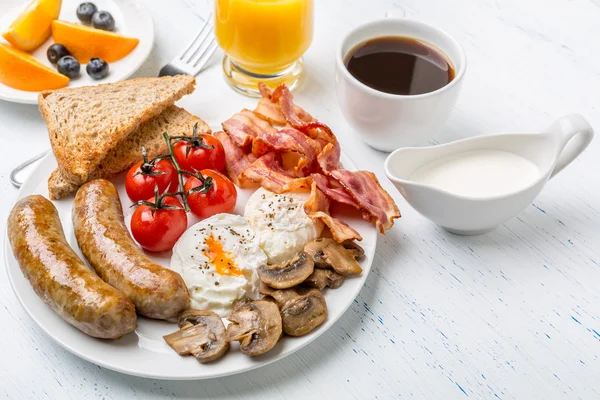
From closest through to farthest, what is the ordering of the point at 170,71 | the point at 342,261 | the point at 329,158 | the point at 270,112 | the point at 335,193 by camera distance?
the point at 342,261 → the point at 335,193 → the point at 329,158 → the point at 270,112 → the point at 170,71

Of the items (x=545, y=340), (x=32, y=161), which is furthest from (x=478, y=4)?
(x=32, y=161)

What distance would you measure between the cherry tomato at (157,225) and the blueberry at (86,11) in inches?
57.5

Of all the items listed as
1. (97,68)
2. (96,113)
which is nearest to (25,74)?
(97,68)

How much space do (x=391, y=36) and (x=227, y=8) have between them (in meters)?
0.72

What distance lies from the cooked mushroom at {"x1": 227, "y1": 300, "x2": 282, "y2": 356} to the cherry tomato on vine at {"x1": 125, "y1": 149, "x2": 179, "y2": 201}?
0.66 meters

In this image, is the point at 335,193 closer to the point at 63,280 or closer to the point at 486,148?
the point at 486,148

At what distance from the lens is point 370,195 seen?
8.08 ft

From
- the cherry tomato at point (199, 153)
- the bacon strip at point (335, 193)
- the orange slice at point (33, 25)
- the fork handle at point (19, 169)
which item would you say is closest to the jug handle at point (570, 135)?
the bacon strip at point (335, 193)

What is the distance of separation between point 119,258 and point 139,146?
0.78 meters

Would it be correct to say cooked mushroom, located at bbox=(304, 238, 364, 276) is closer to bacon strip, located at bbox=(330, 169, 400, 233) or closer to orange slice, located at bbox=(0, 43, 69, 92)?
bacon strip, located at bbox=(330, 169, 400, 233)

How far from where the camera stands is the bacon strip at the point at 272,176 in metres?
2.45

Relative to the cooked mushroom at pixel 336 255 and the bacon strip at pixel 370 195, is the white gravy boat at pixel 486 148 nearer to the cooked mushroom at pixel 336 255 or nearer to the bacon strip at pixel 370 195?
the bacon strip at pixel 370 195

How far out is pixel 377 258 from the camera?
249 centimetres

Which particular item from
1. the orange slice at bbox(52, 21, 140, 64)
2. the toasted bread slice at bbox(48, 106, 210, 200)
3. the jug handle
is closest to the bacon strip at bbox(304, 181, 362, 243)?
the toasted bread slice at bbox(48, 106, 210, 200)
